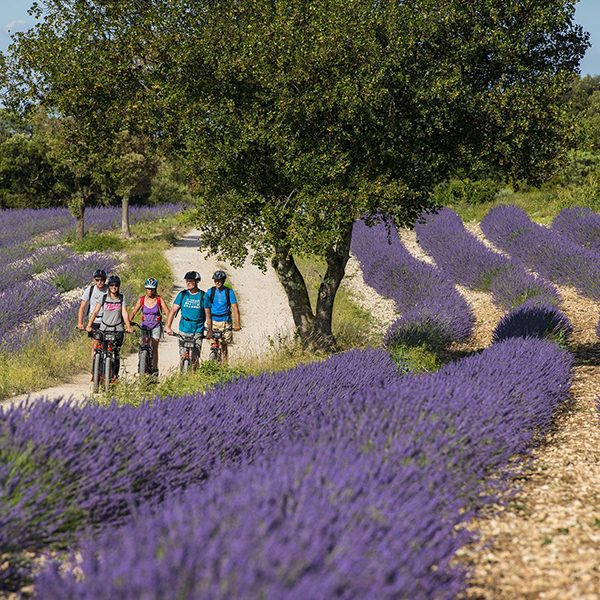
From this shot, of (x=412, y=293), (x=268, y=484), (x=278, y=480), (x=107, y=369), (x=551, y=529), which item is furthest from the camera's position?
(x=412, y=293)

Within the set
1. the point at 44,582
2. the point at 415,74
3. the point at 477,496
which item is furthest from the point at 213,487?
the point at 415,74

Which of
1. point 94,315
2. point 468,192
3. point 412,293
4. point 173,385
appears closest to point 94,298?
point 94,315

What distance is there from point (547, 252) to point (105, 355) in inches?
508

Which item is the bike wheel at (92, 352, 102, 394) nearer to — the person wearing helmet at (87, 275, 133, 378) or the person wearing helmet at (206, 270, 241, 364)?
Result: the person wearing helmet at (87, 275, 133, 378)

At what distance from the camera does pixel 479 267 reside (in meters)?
19.8

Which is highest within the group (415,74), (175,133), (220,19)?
(220,19)

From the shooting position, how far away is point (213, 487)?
4031mm

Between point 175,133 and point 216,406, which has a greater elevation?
point 175,133

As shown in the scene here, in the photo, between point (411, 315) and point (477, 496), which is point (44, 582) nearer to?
point (477, 496)

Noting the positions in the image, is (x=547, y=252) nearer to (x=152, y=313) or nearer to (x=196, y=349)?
(x=196, y=349)

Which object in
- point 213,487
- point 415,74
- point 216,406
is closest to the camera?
point 213,487

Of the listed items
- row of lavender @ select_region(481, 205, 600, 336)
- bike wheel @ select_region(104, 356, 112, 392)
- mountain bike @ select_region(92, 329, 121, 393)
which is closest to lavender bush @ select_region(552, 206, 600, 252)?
row of lavender @ select_region(481, 205, 600, 336)

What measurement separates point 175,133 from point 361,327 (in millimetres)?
5990

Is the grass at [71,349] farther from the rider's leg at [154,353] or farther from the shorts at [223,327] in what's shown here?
the shorts at [223,327]
